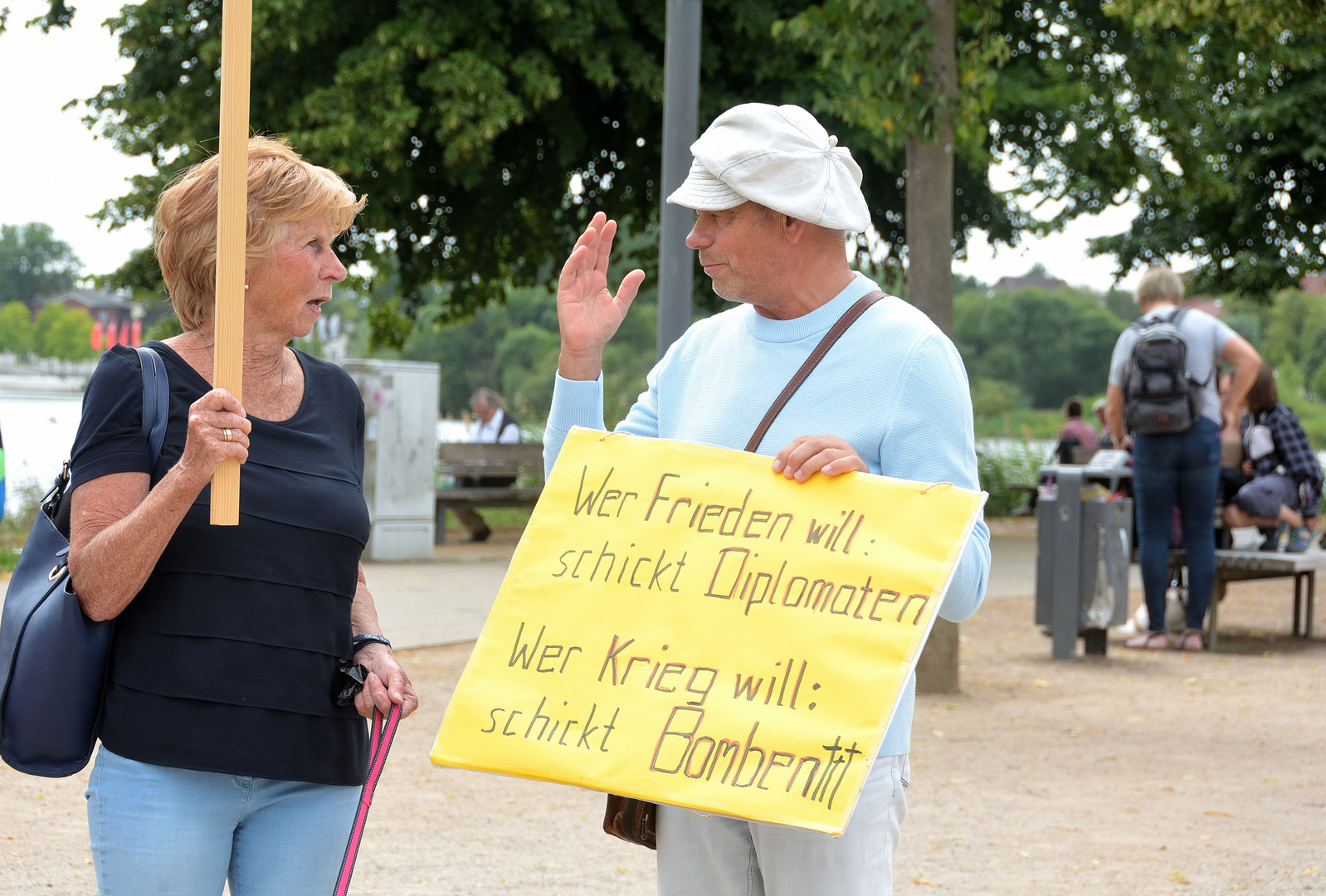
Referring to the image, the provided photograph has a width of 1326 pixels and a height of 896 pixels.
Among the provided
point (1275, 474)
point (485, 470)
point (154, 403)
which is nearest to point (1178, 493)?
point (1275, 474)

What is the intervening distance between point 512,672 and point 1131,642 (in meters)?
7.49

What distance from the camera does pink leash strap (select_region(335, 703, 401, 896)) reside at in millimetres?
2264

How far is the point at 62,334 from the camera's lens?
425 inches

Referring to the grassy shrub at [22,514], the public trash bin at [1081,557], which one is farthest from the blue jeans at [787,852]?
the grassy shrub at [22,514]

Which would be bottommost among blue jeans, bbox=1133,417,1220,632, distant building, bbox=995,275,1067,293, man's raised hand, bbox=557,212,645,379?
blue jeans, bbox=1133,417,1220,632

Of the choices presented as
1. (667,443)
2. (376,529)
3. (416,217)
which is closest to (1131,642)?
(376,529)

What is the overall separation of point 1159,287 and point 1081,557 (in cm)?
174

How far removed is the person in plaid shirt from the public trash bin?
5.07 ft

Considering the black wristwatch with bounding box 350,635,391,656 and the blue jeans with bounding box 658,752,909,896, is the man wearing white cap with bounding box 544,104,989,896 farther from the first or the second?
the black wristwatch with bounding box 350,635,391,656

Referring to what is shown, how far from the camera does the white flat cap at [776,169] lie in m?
2.11

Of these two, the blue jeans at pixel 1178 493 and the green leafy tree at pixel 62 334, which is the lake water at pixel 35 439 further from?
the blue jeans at pixel 1178 493

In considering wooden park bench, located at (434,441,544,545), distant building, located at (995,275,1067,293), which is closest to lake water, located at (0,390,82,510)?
wooden park bench, located at (434,441,544,545)

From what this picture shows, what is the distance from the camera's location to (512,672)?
2082 millimetres

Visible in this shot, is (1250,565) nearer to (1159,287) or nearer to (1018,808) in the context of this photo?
(1159,287)
